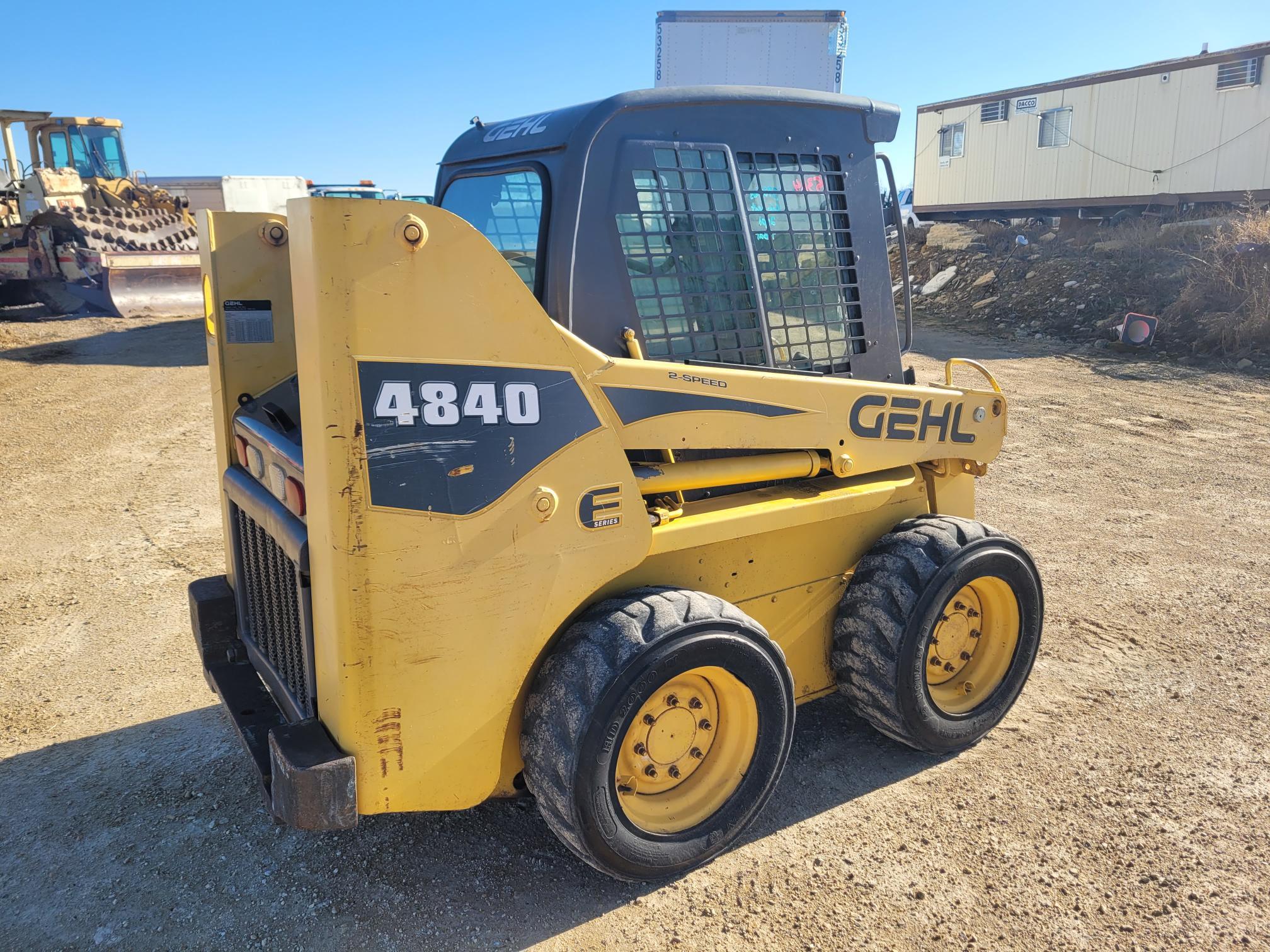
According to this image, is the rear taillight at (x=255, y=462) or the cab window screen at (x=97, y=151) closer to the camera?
the rear taillight at (x=255, y=462)

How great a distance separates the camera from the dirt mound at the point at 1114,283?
14.0m

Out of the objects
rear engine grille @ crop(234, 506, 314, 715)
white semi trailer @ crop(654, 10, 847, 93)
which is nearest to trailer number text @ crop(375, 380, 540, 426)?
rear engine grille @ crop(234, 506, 314, 715)

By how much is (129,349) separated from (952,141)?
21.2 m

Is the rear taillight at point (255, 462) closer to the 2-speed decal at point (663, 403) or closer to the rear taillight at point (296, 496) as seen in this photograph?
the rear taillight at point (296, 496)

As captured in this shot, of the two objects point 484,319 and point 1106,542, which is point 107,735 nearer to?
point 484,319

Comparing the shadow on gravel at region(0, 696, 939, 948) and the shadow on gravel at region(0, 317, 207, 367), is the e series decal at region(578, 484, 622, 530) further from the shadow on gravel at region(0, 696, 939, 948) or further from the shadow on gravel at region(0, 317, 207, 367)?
the shadow on gravel at region(0, 317, 207, 367)

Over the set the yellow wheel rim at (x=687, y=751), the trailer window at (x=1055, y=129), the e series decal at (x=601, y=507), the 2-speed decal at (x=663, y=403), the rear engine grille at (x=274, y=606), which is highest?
the trailer window at (x=1055, y=129)

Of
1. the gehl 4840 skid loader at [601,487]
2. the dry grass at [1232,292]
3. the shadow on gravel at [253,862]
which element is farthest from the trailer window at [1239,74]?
the shadow on gravel at [253,862]

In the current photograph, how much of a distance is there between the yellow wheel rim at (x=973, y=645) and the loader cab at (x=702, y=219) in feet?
3.22

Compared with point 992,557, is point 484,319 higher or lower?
higher

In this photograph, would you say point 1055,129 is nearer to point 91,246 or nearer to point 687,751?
point 91,246

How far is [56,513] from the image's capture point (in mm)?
6812

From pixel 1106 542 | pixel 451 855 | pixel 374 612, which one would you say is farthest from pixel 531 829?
pixel 1106 542

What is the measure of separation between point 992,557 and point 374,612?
246 cm
